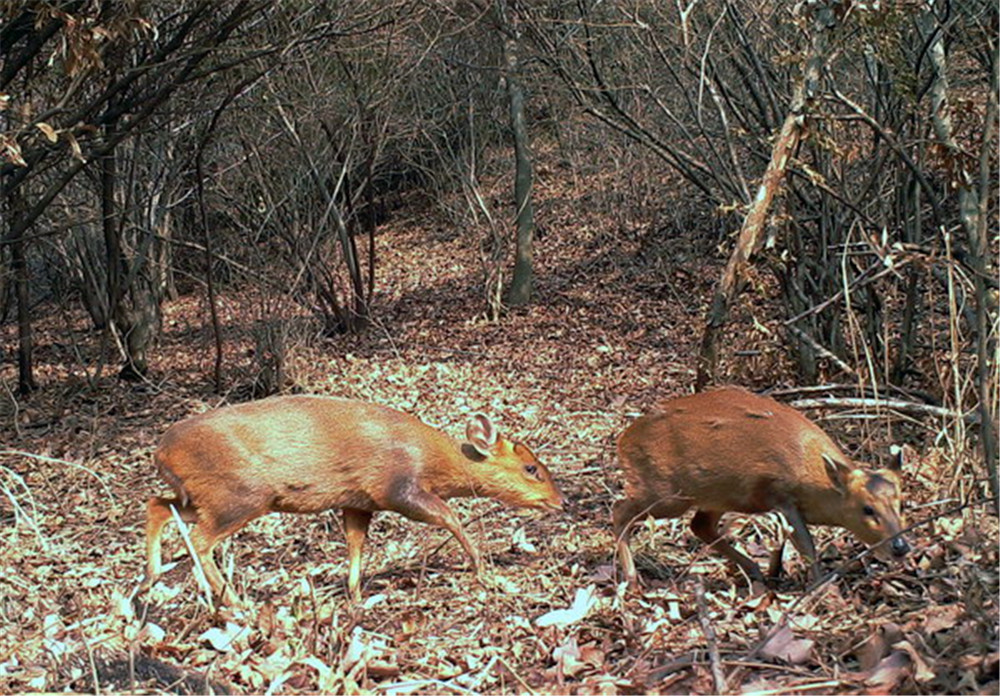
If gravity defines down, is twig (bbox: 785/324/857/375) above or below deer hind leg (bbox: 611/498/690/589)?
above

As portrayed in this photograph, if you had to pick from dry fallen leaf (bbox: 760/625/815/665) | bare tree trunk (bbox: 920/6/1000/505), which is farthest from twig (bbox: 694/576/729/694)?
bare tree trunk (bbox: 920/6/1000/505)

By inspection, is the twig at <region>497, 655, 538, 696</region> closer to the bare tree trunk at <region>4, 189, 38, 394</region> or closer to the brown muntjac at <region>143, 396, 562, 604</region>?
the brown muntjac at <region>143, 396, 562, 604</region>

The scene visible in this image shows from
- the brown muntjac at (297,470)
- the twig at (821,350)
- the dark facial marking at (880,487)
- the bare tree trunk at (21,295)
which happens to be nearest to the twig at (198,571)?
the brown muntjac at (297,470)

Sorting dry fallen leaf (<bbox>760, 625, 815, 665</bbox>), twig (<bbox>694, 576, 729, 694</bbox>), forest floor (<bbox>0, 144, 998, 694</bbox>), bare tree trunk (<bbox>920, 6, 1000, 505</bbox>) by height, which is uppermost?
bare tree trunk (<bbox>920, 6, 1000, 505</bbox>)

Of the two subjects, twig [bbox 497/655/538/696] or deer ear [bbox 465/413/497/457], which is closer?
twig [bbox 497/655/538/696]

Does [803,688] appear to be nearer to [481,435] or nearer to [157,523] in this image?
[481,435]

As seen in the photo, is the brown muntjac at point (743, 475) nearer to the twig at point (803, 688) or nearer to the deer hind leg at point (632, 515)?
the deer hind leg at point (632, 515)

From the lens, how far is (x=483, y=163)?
836 inches

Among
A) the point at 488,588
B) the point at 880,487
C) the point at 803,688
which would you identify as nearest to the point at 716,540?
the point at 880,487

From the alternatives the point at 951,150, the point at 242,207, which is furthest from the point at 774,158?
the point at 242,207

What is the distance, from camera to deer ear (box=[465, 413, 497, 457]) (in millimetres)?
7566

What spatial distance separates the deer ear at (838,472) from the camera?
6.10m

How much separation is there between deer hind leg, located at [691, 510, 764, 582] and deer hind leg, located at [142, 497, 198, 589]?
2651 mm

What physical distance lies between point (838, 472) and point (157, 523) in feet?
11.7
